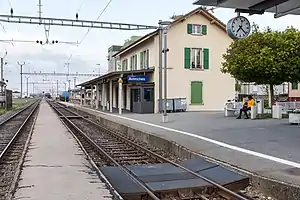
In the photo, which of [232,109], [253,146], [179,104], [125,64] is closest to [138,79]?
[179,104]

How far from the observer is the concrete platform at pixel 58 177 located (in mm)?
6980

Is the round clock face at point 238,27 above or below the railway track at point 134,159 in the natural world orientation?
above

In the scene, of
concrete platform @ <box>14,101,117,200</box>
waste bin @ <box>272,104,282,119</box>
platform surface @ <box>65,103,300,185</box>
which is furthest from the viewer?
waste bin @ <box>272,104,282,119</box>

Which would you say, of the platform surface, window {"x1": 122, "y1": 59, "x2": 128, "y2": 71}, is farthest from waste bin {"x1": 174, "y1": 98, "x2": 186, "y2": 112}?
the platform surface

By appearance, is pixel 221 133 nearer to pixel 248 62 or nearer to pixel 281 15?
pixel 281 15

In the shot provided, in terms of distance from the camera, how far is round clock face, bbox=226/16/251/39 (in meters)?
12.0

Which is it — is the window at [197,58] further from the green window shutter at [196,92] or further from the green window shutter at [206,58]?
the green window shutter at [196,92]

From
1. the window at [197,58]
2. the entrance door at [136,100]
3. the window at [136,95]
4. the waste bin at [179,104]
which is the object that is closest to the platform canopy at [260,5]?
the waste bin at [179,104]

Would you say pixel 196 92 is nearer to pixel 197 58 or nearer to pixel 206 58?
pixel 197 58

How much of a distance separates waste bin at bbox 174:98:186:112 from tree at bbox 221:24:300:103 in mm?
7939

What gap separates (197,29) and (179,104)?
6.37 m

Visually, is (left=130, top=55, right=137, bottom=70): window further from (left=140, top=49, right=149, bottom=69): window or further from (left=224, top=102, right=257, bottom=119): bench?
(left=224, top=102, right=257, bottom=119): bench

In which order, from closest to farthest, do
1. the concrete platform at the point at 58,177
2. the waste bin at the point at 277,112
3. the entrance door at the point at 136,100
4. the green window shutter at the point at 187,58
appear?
1. the concrete platform at the point at 58,177
2. the waste bin at the point at 277,112
3. the entrance door at the point at 136,100
4. the green window shutter at the point at 187,58

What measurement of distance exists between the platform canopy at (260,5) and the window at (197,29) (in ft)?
67.2
